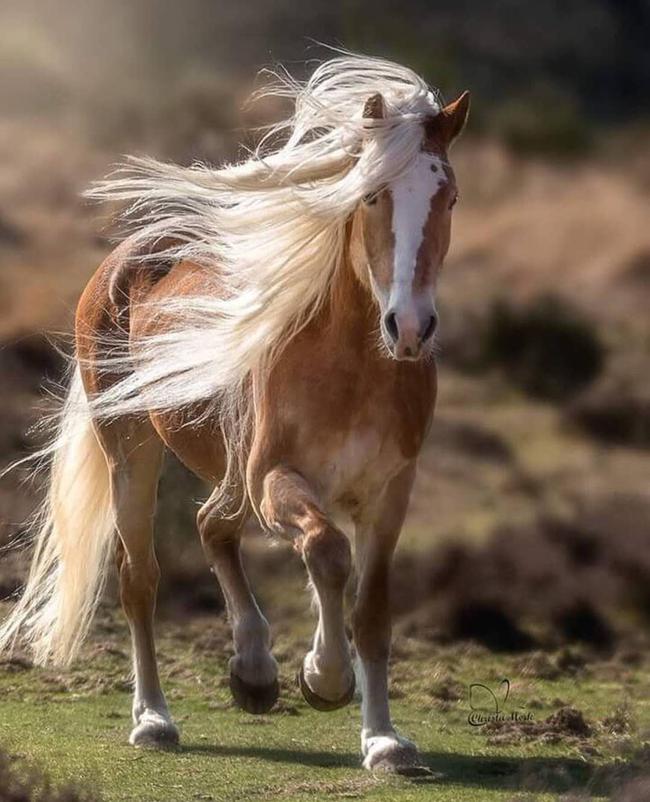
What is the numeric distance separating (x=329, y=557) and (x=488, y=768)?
1265 millimetres

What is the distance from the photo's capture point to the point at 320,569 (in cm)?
537

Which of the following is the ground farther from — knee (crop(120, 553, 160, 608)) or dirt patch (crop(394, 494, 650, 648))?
dirt patch (crop(394, 494, 650, 648))

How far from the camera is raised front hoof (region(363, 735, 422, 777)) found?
230 inches

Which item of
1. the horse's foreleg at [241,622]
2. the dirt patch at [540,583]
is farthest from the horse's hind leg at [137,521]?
the dirt patch at [540,583]

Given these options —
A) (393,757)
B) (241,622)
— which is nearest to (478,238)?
(241,622)

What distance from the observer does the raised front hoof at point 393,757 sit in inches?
230

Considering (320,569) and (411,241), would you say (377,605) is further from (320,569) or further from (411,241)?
(411,241)

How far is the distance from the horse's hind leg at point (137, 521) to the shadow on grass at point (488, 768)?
1.68 ft

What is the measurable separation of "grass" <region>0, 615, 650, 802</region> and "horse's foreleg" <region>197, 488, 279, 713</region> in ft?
0.93

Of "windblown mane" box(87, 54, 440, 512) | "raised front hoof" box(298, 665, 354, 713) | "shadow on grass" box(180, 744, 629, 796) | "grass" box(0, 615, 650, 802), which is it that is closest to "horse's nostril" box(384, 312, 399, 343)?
"windblown mane" box(87, 54, 440, 512)

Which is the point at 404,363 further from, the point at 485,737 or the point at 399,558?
the point at 399,558

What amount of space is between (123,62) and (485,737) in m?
10.7

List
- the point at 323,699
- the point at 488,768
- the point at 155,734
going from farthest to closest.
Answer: the point at 155,734 < the point at 488,768 < the point at 323,699

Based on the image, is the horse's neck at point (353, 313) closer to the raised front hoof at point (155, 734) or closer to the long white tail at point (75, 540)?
the raised front hoof at point (155, 734)
